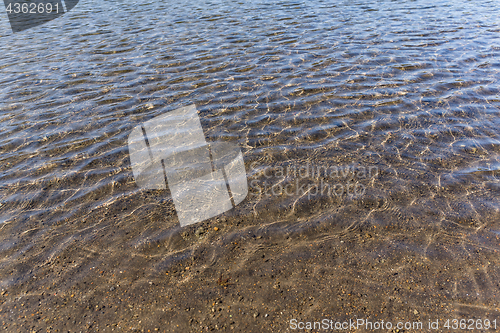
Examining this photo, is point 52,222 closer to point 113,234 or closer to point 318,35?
point 113,234

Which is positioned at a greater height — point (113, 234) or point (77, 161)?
point (77, 161)

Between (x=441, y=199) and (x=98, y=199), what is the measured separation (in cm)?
559

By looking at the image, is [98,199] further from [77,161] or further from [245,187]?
[245,187]

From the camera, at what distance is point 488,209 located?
4.65 metres

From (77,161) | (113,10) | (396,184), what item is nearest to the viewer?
(396,184)

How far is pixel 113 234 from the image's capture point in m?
4.62

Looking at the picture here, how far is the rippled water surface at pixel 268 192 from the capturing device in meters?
3.67

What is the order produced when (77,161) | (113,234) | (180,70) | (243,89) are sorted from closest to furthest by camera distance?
1. (113,234)
2. (77,161)
3. (243,89)
4. (180,70)

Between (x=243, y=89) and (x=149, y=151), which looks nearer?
(x=149, y=151)

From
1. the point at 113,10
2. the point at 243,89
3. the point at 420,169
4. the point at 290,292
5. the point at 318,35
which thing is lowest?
the point at 290,292

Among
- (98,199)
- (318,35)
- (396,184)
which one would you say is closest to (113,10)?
(318,35)

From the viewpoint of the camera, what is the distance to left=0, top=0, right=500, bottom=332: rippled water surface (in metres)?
3.67

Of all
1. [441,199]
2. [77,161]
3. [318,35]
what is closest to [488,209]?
[441,199]

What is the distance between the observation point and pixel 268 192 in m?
5.30
